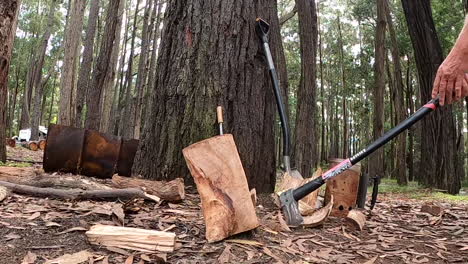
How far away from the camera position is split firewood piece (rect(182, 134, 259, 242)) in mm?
2338

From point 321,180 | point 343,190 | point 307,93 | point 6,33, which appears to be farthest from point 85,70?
point 321,180

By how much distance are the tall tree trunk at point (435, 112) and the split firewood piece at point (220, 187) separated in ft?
21.5

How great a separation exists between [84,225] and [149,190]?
30.3 inches

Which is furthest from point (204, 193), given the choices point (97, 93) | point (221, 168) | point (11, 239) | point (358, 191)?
point (97, 93)

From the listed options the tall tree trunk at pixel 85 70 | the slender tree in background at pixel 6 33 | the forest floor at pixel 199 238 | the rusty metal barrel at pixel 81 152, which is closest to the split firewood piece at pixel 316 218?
the forest floor at pixel 199 238

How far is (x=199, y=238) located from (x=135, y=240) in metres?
0.40

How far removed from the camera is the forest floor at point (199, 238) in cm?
212

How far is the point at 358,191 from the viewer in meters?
3.98

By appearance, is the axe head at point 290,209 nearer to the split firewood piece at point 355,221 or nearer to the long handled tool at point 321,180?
the long handled tool at point 321,180

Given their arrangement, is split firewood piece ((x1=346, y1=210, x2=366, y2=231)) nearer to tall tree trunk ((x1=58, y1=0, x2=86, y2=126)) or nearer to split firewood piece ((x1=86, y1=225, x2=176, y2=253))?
split firewood piece ((x1=86, y1=225, x2=176, y2=253))

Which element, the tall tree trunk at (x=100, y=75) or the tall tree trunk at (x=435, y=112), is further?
the tall tree trunk at (x=100, y=75)

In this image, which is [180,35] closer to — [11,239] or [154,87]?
[154,87]

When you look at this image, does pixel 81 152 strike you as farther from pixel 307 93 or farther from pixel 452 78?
pixel 307 93

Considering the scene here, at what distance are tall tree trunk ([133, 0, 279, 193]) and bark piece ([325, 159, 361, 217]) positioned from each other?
1.79 feet
